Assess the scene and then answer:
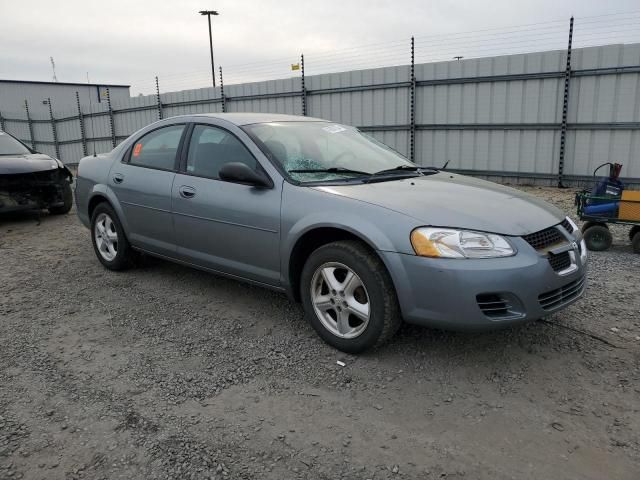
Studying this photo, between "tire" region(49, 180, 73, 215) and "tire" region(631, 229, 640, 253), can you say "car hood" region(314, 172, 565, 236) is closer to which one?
"tire" region(631, 229, 640, 253)

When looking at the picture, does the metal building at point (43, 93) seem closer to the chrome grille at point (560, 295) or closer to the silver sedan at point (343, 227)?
the silver sedan at point (343, 227)

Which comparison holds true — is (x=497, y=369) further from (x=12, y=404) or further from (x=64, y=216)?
(x=64, y=216)

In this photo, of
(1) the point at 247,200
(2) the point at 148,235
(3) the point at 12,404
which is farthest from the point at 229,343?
(2) the point at 148,235

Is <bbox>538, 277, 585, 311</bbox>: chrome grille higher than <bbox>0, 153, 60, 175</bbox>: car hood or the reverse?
the reverse

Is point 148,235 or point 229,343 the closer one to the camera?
point 229,343

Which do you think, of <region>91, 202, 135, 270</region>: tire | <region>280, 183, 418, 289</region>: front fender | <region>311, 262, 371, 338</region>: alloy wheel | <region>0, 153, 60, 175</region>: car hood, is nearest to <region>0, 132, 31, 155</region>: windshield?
<region>0, 153, 60, 175</region>: car hood

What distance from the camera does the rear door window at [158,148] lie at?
4.40 meters

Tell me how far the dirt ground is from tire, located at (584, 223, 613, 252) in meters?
1.50

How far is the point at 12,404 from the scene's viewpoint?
275cm

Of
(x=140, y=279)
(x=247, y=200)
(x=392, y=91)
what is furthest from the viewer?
(x=392, y=91)

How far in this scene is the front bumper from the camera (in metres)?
2.77

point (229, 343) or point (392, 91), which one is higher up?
point (392, 91)

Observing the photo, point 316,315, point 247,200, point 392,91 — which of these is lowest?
point 316,315

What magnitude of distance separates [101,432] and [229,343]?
1.11m
